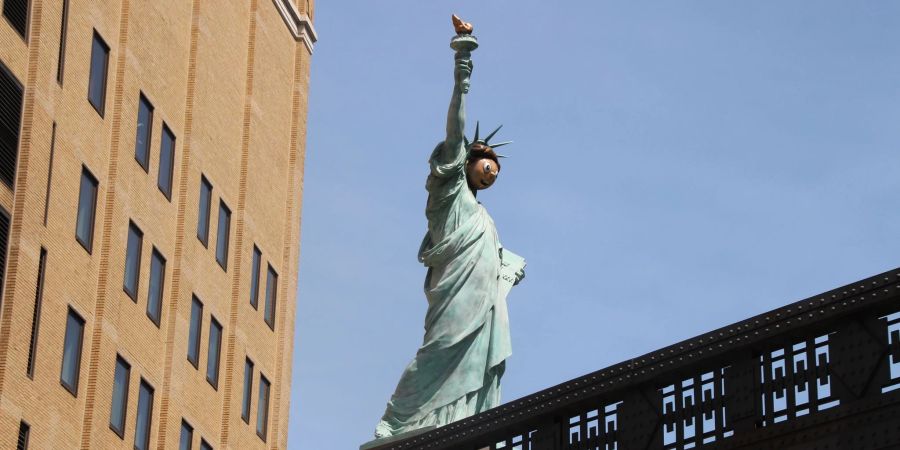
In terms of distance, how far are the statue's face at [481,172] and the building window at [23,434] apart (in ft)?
29.0

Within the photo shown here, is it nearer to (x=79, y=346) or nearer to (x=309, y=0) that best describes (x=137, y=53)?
(x=79, y=346)

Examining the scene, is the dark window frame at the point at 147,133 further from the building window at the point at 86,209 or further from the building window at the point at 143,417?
the building window at the point at 143,417

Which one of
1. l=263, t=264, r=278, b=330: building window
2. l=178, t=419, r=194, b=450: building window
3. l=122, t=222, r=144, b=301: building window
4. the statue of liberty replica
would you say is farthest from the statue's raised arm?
l=263, t=264, r=278, b=330: building window

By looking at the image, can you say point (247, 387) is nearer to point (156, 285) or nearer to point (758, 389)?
point (156, 285)

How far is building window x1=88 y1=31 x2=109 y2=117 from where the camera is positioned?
4006 centimetres

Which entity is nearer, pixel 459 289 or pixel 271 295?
pixel 459 289

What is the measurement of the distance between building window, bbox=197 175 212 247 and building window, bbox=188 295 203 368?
1.55 m

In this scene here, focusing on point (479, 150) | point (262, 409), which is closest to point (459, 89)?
point (479, 150)

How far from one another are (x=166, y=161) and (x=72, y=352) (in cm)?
720

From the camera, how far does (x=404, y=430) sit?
3034 cm

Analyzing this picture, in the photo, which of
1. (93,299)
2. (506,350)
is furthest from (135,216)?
(506,350)

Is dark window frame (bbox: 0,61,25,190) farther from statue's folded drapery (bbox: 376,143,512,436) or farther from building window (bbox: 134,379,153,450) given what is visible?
statue's folded drapery (bbox: 376,143,512,436)

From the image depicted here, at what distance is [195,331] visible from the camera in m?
45.4

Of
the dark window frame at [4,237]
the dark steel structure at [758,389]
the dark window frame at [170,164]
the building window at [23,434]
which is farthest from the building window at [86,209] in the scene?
the dark steel structure at [758,389]
